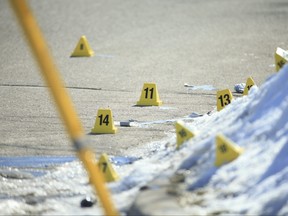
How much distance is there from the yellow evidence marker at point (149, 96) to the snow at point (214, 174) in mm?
3899

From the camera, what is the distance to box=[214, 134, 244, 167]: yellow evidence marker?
26.2ft

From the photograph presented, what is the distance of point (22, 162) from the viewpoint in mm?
10641

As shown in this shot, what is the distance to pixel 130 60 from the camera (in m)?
18.4

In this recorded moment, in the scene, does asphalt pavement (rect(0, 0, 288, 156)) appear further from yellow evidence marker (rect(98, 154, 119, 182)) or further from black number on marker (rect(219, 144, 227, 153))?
black number on marker (rect(219, 144, 227, 153))

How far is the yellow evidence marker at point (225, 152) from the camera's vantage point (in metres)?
8.00

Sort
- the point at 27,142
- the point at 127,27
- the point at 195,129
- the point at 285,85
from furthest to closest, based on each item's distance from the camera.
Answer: the point at 127,27
the point at 27,142
the point at 195,129
the point at 285,85

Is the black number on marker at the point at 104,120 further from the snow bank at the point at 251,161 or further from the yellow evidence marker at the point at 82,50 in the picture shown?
the yellow evidence marker at the point at 82,50

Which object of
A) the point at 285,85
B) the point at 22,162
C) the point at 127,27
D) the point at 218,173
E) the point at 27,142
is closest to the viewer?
the point at 218,173

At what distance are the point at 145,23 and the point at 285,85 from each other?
14174 millimetres

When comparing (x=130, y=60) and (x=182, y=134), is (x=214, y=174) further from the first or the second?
(x=130, y=60)

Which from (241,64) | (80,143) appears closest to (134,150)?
(80,143)

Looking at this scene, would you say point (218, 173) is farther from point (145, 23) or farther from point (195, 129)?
point (145, 23)

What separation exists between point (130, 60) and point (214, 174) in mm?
10552

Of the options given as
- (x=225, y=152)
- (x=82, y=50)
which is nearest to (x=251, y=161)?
(x=225, y=152)
